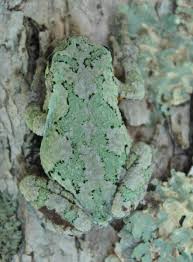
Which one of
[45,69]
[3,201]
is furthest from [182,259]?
[45,69]

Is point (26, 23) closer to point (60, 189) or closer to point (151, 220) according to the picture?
point (60, 189)

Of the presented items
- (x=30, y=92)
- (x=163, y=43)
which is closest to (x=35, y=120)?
(x=30, y=92)

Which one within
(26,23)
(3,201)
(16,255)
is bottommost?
(16,255)

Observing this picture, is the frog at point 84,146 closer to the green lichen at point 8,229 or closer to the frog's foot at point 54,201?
the frog's foot at point 54,201

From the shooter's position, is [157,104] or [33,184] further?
[157,104]

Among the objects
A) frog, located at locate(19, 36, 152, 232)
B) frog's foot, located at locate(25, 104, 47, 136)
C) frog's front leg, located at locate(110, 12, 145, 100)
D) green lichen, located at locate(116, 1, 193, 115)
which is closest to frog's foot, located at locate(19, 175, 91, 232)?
frog, located at locate(19, 36, 152, 232)

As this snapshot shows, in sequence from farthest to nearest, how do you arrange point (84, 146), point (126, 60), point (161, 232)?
point (126, 60)
point (161, 232)
point (84, 146)

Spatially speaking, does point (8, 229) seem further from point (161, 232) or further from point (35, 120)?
point (161, 232)
